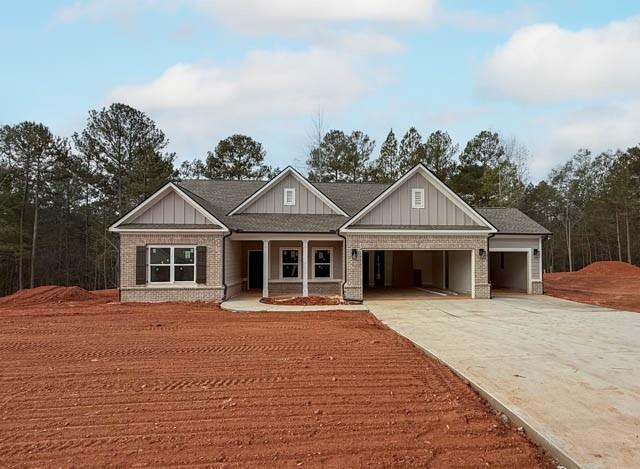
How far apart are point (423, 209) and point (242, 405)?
13.0 metres

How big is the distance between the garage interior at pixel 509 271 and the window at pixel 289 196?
1032cm

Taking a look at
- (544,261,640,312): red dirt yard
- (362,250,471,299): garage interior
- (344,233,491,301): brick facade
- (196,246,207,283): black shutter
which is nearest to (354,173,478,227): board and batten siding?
(344,233,491,301): brick facade

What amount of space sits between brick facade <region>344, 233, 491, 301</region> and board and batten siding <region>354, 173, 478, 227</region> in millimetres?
658

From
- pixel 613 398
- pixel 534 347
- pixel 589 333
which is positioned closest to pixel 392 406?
pixel 613 398

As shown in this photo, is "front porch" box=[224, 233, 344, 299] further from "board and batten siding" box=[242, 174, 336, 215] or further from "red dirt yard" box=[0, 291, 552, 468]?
"red dirt yard" box=[0, 291, 552, 468]

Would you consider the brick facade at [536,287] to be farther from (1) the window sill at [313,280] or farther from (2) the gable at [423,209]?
(1) the window sill at [313,280]

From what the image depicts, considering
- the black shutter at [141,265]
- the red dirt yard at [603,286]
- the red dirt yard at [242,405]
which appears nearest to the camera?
the red dirt yard at [242,405]

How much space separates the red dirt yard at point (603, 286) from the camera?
56.5ft

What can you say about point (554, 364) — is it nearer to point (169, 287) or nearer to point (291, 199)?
point (169, 287)

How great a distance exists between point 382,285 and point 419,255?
2559mm

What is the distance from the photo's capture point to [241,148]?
126 ft

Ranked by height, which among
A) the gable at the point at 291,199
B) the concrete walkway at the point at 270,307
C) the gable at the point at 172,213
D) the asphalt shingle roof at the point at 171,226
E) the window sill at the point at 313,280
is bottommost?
the concrete walkway at the point at 270,307

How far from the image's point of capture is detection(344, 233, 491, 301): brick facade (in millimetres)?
15820

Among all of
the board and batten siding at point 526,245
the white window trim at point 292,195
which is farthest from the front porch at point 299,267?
the board and batten siding at point 526,245
